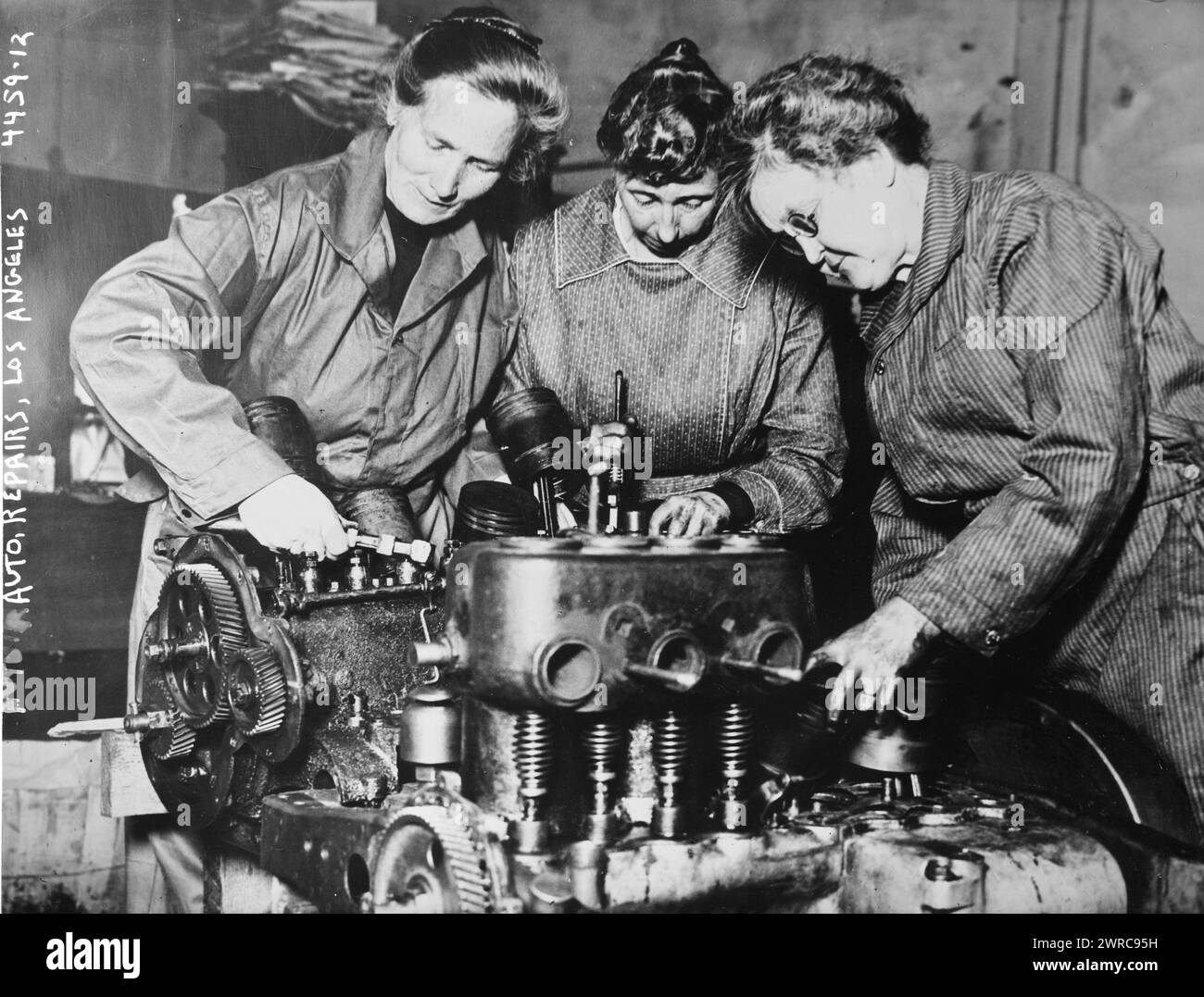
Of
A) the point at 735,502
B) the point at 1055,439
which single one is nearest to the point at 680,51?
the point at 735,502

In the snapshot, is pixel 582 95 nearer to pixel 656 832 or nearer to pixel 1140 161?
pixel 1140 161

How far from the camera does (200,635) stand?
222cm

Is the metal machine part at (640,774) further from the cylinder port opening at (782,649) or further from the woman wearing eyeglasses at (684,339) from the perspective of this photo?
the woman wearing eyeglasses at (684,339)

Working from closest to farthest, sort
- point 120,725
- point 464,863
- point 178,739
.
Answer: point 464,863
point 178,739
point 120,725

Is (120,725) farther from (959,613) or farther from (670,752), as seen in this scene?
(959,613)

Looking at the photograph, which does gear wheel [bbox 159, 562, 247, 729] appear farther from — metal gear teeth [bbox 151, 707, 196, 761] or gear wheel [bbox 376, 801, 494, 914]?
gear wheel [bbox 376, 801, 494, 914]

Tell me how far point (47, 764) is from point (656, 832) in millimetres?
1695

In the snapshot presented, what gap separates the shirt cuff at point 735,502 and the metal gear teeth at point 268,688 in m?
0.97

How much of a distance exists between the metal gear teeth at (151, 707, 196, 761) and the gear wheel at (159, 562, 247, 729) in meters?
0.02

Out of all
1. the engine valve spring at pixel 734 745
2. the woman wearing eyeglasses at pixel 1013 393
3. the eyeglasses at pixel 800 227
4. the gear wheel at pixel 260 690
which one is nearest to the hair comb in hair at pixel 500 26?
the woman wearing eyeglasses at pixel 1013 393

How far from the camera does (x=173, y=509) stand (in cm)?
250

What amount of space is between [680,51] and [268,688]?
65.9 inches

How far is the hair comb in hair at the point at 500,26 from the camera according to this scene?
260cm
